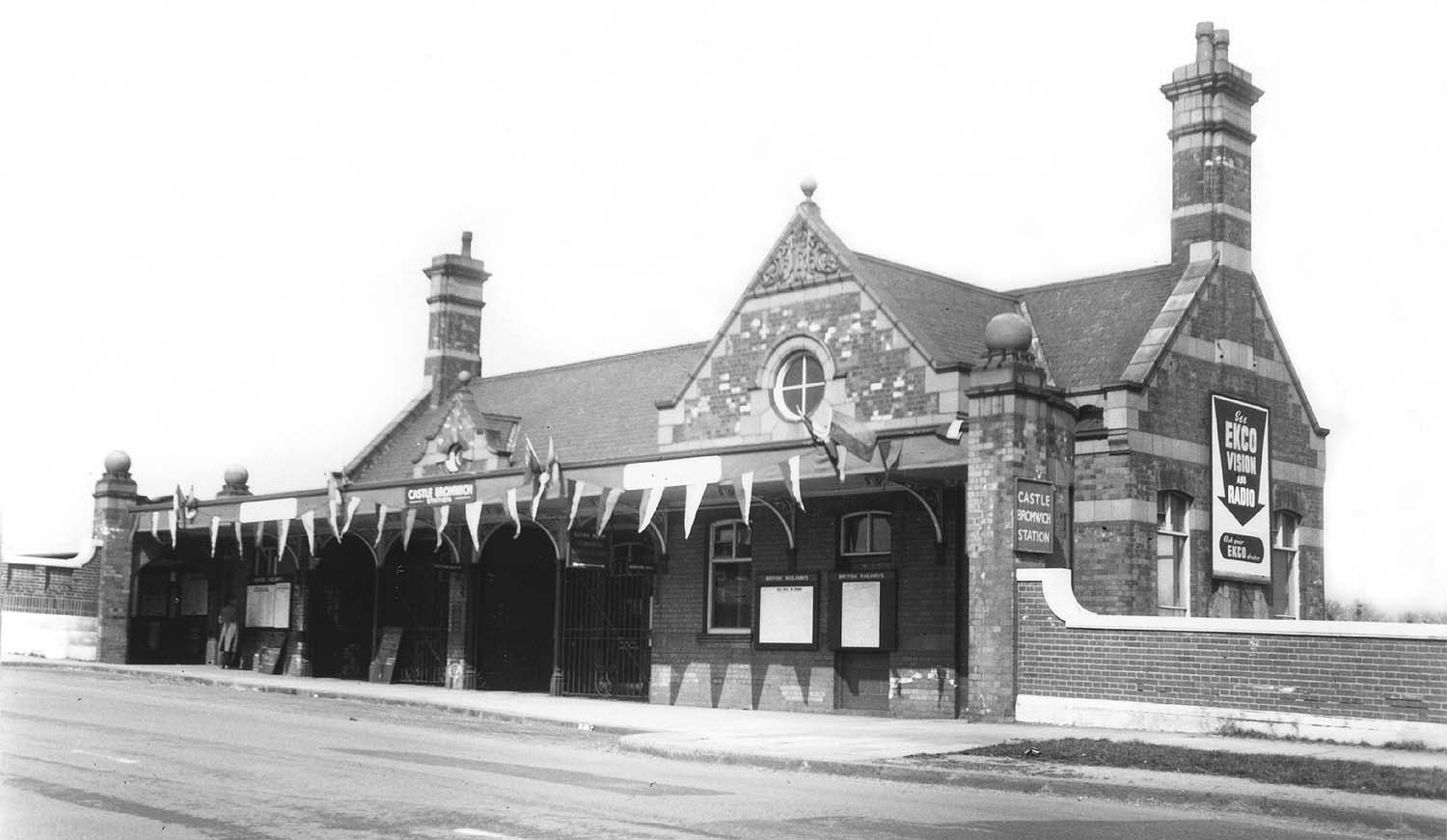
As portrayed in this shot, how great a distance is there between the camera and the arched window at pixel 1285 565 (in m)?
25.2

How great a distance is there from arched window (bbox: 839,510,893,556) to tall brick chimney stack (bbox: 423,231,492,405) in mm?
15626

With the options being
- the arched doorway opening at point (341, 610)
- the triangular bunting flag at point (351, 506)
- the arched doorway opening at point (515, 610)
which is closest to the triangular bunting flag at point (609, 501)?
the arched doorway opening at point (515, 610)

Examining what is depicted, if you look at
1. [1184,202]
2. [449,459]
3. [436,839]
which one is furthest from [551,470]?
[436,839]

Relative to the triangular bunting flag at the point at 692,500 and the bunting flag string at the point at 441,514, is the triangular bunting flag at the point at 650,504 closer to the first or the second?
the triangular bunting flag at the point at 692,500

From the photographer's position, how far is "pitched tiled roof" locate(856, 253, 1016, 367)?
23.5 meters

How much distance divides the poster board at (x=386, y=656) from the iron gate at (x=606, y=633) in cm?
473

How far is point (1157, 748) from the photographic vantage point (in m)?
15.3

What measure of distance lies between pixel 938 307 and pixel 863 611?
16.5 feet

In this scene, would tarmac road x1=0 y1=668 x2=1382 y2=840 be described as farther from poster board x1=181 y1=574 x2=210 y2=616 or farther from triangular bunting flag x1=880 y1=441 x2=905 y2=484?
poster board x1=181 y1=574 x2=210 y2=616

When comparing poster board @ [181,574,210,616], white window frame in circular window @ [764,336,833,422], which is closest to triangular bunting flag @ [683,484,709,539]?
white window frame in circular window @ [764,336,833,422]

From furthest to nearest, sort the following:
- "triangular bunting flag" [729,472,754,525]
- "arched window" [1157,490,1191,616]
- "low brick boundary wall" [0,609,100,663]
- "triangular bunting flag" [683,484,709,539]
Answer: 1. "low brick boundary wall" [0,609,100,663]
2. "triangular bunting flag" [683,484,709,539]
3. "arched window" [1157,490,1191,616]
4. "triangular bunting flag" [729,472,754,525]

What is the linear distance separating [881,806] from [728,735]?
657 centimetres

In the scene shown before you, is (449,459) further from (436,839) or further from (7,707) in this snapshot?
(436,839)

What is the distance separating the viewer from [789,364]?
2516 centimetres
